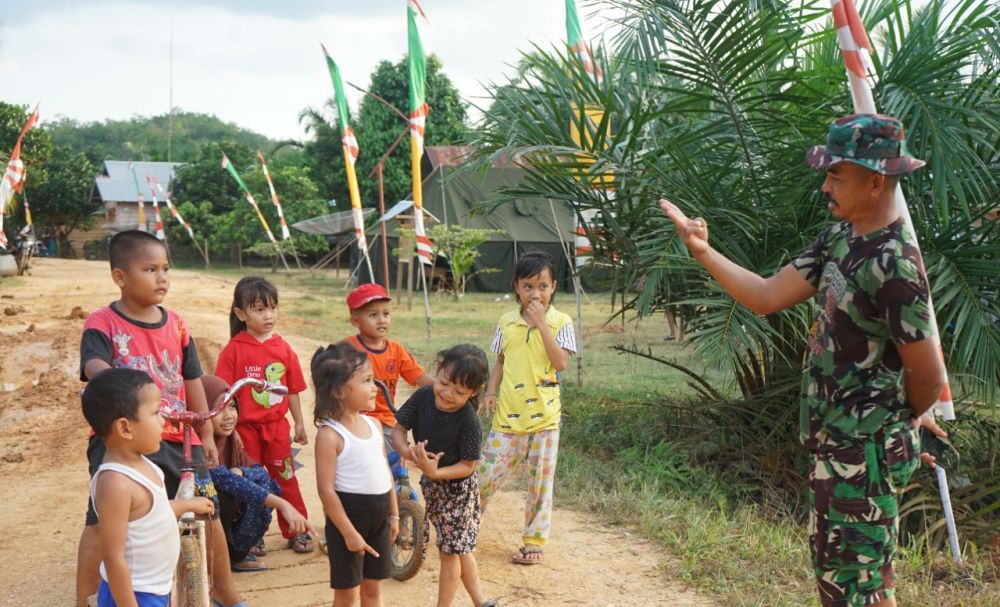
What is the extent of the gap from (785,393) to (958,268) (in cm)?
144

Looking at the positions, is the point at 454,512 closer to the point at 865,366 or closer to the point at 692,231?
the point at 692,231

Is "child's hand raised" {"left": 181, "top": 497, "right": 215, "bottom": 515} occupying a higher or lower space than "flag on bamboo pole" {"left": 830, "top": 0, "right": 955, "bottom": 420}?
lower

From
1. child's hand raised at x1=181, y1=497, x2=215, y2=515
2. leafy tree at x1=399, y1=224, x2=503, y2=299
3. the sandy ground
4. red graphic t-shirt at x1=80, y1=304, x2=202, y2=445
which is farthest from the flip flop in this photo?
leafy tree at x1=399, y1=224, x2=503, y2=299

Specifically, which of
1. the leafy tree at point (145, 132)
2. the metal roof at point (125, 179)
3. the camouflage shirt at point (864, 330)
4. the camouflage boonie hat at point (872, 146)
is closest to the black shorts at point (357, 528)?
the camouflage shirt at point (864, 330)

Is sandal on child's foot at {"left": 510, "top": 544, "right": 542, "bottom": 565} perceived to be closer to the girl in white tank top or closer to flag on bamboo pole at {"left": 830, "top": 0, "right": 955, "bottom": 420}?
the girl in white tank top

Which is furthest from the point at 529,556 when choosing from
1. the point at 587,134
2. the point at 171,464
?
the point at 587,134

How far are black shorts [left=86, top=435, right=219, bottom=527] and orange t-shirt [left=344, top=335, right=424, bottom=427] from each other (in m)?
1.09

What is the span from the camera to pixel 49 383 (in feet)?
31.1

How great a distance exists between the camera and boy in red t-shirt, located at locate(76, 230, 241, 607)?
339 centimetres

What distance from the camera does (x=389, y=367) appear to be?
4.55m

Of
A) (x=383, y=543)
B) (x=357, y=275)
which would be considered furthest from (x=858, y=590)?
(x=357, y=275)

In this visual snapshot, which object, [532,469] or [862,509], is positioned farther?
[532,469]

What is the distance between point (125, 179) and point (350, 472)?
4997 cm

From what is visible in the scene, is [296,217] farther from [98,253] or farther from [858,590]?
[858,590]
